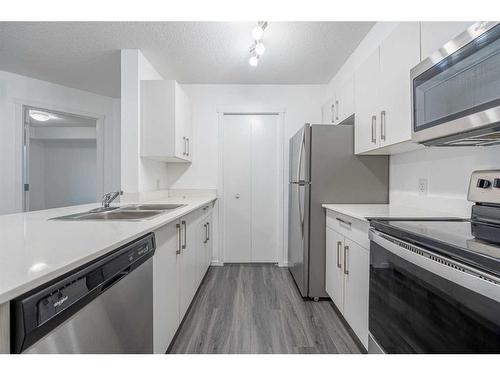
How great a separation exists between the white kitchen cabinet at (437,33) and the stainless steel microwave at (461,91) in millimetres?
150

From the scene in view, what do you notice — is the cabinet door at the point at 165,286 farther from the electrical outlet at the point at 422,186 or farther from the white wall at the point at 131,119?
the electrical outlet at the point at 422,186

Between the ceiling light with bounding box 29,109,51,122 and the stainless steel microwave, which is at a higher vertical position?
the ceiling light with bounding box 29,109,51,122

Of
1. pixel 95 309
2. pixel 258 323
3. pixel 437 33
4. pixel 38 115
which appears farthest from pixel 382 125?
pixel 38 115

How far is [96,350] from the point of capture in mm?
770

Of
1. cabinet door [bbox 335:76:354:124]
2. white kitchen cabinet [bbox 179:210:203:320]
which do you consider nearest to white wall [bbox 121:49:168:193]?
white kitchen cabinet [bbox 179:210:203:320]

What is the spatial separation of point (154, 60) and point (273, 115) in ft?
5.06

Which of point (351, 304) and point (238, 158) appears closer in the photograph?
point (351, 304)

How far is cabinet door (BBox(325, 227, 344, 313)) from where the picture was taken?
72.9 inches

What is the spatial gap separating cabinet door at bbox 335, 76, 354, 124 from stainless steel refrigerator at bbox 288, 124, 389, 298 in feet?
0.74

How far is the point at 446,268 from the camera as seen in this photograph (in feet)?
2.54

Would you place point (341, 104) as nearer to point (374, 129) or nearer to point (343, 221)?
point (374, 129)

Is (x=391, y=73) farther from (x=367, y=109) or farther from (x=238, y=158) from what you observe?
(x=238, y=158)

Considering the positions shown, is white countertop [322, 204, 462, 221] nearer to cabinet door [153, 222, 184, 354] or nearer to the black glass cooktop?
the black glass cooktop
